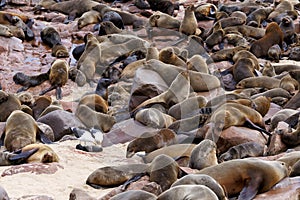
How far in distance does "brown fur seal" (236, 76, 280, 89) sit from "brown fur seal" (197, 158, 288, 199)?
19.6 feet

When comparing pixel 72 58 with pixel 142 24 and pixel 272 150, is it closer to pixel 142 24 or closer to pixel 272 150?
pixel 142 24

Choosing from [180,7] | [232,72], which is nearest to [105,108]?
[232,72]

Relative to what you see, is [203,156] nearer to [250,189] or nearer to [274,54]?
[250,189]

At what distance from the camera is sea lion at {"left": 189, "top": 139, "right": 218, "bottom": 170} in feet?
20.6

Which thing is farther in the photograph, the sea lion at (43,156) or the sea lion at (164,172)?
the sea lion at (43,156)

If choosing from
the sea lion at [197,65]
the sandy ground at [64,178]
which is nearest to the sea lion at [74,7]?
the sea lion at [197,65]

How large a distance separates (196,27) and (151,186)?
1058 cm

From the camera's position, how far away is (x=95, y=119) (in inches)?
360

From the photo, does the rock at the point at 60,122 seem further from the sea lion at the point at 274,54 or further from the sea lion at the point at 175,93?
the sea lion at the point at 274,54

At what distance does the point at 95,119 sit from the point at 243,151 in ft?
9.91

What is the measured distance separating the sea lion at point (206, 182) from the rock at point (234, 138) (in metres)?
2.50

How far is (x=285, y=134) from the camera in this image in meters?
7.12

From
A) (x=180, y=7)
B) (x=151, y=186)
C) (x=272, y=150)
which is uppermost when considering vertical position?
(x=151, y=186)

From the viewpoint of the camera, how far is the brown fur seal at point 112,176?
5867mm
